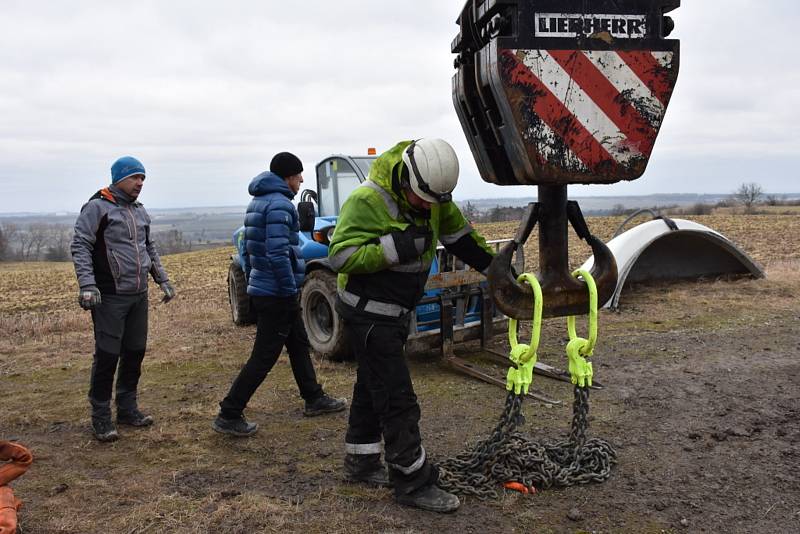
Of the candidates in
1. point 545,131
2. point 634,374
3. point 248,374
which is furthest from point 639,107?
point 634,374

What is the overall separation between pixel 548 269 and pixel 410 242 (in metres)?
0.68

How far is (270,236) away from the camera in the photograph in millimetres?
4453

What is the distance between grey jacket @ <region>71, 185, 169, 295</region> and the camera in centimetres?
439

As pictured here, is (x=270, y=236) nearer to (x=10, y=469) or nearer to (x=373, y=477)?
(x=373, y=477)

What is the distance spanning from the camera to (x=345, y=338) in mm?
6141

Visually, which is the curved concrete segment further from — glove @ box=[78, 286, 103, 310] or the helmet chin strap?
glove @ box=[78, 286, 103, 310]

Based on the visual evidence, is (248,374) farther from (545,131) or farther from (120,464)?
(545,131)

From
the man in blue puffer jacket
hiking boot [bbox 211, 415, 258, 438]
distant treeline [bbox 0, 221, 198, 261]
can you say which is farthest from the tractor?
distant treeline [bbox 0, 221, 198, 261]

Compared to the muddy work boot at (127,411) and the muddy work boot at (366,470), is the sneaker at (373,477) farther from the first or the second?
the muddy work boot at (127,411)

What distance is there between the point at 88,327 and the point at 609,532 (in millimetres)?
7710

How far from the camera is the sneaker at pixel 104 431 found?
4.53 meters

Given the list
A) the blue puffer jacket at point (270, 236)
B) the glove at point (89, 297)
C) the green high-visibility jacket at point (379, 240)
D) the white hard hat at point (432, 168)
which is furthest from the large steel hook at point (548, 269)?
the glove at point (89, 297)

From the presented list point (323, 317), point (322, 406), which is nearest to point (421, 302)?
point (323, 317)

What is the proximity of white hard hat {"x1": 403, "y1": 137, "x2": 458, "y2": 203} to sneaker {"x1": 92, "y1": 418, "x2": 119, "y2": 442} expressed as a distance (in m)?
2.82
